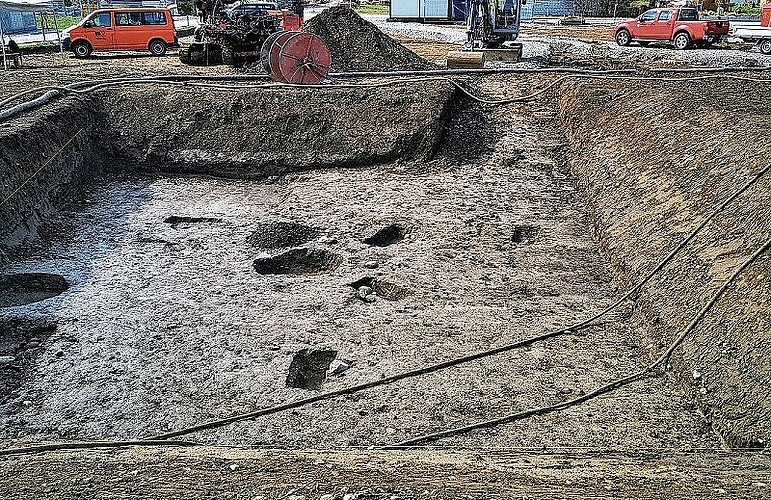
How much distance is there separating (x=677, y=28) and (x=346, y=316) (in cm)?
2259

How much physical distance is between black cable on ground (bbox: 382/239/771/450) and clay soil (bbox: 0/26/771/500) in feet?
0.32

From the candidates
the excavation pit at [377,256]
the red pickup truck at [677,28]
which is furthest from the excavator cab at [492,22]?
the excavation pit at [377,256]

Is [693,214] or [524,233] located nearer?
[693,214]

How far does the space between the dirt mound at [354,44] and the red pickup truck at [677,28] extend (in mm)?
12249

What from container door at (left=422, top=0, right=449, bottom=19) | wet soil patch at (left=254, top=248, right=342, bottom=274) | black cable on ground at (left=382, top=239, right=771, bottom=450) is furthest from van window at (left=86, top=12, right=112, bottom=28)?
container door at (left=422, top=0, right=449, bottom=19)

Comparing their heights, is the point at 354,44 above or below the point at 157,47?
below

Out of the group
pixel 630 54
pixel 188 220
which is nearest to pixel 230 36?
pixel 188 220

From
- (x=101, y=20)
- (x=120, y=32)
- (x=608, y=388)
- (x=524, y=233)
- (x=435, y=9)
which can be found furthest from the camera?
(x=435, y=9)

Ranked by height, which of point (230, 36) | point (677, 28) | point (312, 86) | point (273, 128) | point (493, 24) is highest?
point (493, 24)

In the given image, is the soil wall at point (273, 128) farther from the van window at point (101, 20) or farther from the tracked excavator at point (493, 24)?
the van window at point (101, 20)

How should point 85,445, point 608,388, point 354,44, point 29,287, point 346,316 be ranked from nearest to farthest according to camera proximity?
point 85,445 < point 608,388 < point 346,316 < point 29,287 < point 354,44

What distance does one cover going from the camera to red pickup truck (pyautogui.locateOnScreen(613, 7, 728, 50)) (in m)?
25.2

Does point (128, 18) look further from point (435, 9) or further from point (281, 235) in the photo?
point (435, 9)

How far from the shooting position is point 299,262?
9.84 m
